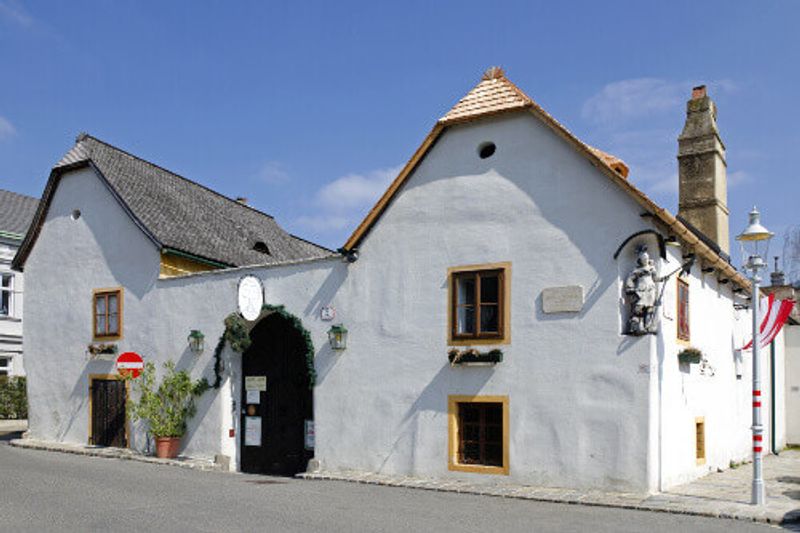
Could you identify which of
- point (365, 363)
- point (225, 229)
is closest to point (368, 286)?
point (365, 363)

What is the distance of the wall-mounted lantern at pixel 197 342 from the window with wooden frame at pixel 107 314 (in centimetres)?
289

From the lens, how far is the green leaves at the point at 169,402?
1820cm

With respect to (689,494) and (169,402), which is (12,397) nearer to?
(169,402)

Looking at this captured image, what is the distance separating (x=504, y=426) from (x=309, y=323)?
192 inches

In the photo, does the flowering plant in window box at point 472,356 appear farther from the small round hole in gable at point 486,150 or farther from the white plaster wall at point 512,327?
the small round hole in gable at point 486,150

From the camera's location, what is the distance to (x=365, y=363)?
51.0 feet

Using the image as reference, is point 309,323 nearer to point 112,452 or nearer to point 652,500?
point 112,452

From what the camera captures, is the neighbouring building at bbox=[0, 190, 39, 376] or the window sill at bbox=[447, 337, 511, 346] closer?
the window sill at bbox=[447, 337, 511, 346]

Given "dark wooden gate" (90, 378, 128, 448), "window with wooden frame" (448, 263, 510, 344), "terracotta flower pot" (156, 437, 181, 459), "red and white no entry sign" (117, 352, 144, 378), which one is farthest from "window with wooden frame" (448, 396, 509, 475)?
"dark wooden gate" (90, 378, 128, 448)

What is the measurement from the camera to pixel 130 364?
61.3 ft

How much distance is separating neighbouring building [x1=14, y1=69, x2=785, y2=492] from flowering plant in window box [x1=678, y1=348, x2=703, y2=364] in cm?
4

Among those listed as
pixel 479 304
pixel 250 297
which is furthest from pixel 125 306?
pixel 479 304

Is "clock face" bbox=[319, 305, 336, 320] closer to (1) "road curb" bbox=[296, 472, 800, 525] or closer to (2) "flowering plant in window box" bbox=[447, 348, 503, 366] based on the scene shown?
(2) "flowering plant in window box" bbox=[447, 348, 503, 366]

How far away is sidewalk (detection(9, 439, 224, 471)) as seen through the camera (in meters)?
17.2
